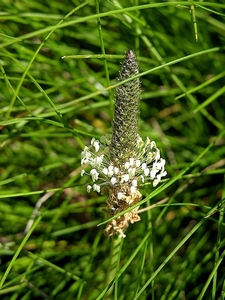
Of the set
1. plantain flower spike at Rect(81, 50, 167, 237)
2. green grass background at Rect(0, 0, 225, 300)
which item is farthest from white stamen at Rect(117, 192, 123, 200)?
green grass background at Rect(0, 0, 225, 300)

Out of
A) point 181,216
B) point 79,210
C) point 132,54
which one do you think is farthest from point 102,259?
point 132,54

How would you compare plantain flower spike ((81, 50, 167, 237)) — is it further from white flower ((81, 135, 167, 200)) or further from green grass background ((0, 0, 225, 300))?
green grass background ((0, 0, 225, 300))

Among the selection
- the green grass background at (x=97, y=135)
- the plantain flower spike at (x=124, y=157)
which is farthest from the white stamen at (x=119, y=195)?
the green grass background at (x=97, y=135)

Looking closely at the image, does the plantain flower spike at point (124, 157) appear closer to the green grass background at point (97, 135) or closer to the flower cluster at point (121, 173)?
the flower cluster at point (121, 173)

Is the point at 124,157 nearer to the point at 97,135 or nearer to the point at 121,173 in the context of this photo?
the point at 121,173

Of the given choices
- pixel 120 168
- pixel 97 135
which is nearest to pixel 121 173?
pixel 120 168

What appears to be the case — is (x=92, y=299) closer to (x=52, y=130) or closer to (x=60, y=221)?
(x=60, y=221)
